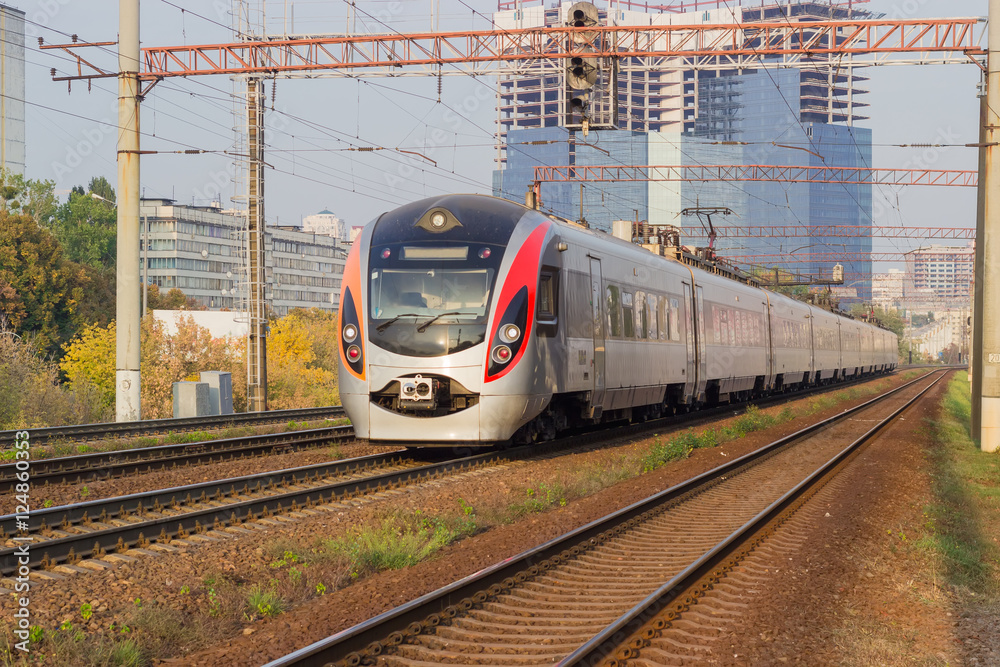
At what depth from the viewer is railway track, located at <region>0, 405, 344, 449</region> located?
18.2 meters

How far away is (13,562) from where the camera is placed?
766 centimetres

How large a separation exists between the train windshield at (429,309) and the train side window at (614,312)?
4090 mm

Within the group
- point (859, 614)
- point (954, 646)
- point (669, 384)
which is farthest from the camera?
point (669, 384)

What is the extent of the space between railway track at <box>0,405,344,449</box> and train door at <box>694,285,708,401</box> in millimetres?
8812

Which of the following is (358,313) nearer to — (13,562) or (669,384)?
(13,562)

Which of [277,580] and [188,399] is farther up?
[188,399]

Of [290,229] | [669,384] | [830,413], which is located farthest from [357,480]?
[290,229]

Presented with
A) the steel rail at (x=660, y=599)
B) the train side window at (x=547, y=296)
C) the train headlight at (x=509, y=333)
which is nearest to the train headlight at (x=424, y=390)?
the train headlight at (x=509, y=333)

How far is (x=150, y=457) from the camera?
14.9 meters

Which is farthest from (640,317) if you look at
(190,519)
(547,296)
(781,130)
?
(781,130)

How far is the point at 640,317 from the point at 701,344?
533 cm

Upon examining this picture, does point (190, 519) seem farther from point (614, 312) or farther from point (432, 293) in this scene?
point (614, 312)

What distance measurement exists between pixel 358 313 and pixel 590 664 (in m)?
9.00

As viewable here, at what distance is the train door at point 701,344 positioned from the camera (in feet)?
77.8
